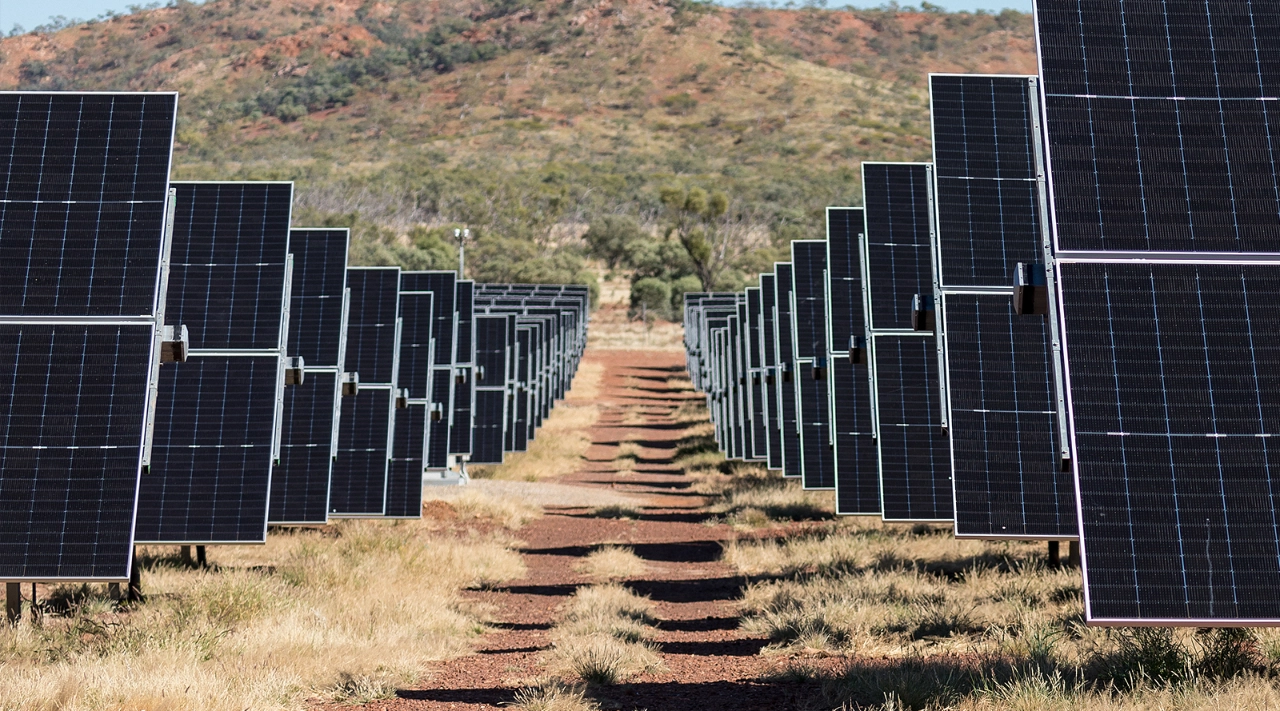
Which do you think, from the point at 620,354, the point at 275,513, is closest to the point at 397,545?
the point at 275,513

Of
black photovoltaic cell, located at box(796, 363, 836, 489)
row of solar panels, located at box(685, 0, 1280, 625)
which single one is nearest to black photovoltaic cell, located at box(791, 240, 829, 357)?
black photovoltaic cell, located at box(796, 363, 836, 489)

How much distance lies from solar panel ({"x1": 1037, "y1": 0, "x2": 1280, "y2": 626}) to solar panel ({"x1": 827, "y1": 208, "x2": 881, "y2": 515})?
7401 millimetres

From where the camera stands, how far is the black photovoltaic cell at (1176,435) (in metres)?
7.77

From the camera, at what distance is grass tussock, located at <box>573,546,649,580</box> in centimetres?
1794

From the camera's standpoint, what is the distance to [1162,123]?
8.90 meters

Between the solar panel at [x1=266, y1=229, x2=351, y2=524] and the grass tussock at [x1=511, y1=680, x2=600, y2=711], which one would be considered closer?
the grass tussock at [x1=511, y1=680, x2=600, y2=711]

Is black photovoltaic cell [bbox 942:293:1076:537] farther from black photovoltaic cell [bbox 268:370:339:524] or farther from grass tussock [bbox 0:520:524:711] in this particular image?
black photovoltaic cell [bbox 268:370:339:524]

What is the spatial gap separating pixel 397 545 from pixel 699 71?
17039cm

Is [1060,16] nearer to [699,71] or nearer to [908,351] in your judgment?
[908,351]

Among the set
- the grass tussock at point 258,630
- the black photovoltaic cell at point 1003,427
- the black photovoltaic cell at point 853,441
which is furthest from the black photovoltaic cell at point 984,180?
the grass tussock at point 258,630

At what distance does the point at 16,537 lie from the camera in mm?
10430

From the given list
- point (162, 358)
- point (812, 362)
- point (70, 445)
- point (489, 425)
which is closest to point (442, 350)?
point (489, 425)

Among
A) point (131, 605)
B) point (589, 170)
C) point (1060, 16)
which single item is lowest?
point (131, 605)

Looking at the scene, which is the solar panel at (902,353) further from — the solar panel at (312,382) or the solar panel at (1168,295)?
the solar panel at (312,382)
